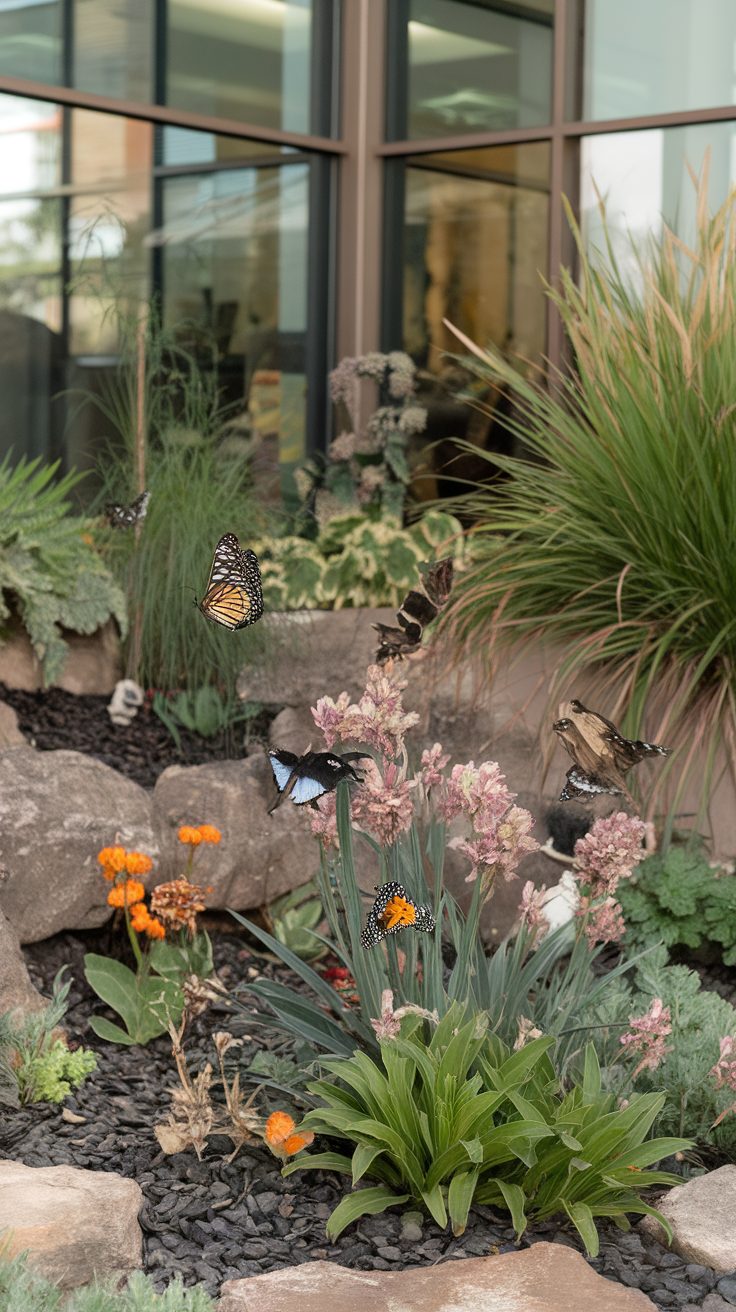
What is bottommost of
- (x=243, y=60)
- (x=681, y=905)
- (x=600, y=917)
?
(x=681, y=905)

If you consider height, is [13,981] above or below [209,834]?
below

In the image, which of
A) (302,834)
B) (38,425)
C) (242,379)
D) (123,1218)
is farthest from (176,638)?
(123,1218)

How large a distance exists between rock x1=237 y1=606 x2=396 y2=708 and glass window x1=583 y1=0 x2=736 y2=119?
2.57 meters

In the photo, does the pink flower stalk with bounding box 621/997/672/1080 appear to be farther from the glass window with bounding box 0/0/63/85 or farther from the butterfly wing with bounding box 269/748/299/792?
the glass window with bounding box 0/0/63/85

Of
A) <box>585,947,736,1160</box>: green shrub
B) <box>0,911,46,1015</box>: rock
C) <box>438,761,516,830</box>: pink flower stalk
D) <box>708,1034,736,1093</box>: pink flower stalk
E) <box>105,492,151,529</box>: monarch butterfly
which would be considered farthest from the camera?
<box>105,492,151,529</box>: monarch butterfly

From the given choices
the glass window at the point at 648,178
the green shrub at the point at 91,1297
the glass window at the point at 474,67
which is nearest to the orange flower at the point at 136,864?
the green shrub at the point at 91,1297

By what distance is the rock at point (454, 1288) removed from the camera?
7.50ft

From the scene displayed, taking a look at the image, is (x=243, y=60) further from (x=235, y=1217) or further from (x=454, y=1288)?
(x=454, y=1288)

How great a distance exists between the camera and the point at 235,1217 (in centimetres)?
267

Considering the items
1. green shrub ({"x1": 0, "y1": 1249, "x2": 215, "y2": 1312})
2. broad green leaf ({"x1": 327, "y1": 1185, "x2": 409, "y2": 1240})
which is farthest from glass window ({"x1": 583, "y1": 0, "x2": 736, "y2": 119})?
green shrub ({"x1": 0, "y1": 1249, "x2": 215, "y2": 1312})

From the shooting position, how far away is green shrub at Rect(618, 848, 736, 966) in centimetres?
367

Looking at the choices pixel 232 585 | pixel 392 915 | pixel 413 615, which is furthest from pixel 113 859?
pixel 392 915

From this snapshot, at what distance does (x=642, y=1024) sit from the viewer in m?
2.59

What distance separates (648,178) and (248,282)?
181cm
